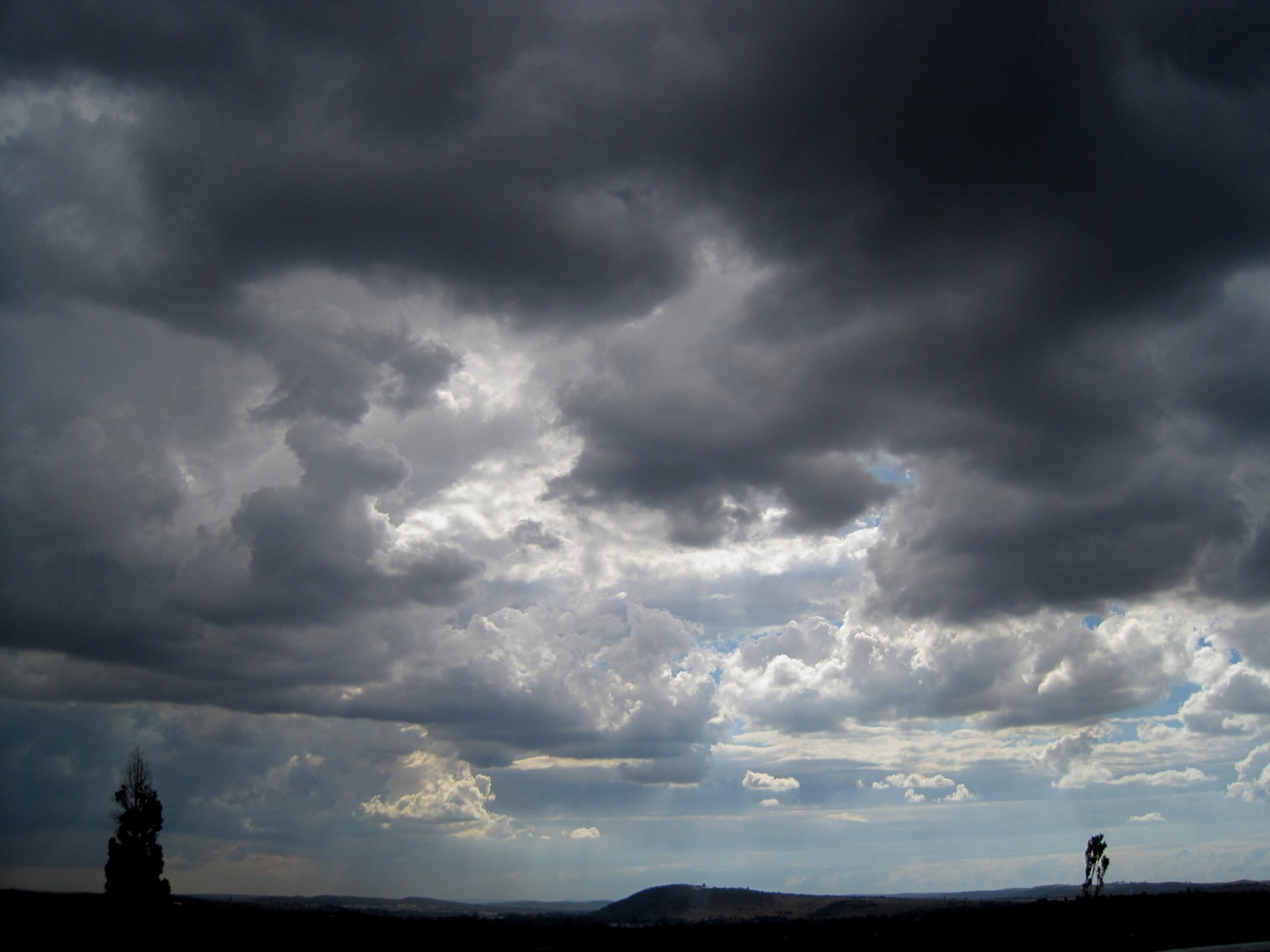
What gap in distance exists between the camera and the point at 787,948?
166 meters

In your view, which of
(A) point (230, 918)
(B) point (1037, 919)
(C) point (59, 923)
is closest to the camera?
(C) point (59, 923)

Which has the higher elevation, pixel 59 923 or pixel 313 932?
pixel 59 923

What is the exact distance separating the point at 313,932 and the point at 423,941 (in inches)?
823

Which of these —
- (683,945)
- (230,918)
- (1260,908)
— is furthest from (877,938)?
(230,918)

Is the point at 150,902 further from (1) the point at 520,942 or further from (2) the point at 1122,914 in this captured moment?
(2) the point at 1122,914

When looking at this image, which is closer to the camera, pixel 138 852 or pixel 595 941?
pixel 138 852

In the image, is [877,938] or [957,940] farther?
[877,938]

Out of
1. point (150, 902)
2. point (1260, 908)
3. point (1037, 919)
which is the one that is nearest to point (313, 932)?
point (150, 902)

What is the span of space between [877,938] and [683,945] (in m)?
39.7

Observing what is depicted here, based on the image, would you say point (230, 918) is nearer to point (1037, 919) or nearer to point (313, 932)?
point (313, 932)

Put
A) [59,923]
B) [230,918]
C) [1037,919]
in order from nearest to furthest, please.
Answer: [59,923] < [230,918] < [1037,919]

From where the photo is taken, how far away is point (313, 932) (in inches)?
6383

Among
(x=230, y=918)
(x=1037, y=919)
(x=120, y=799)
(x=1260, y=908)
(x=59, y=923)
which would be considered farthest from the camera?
(x=1037, y=919)

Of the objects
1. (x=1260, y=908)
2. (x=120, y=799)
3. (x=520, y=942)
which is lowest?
(x=520, y=942)
